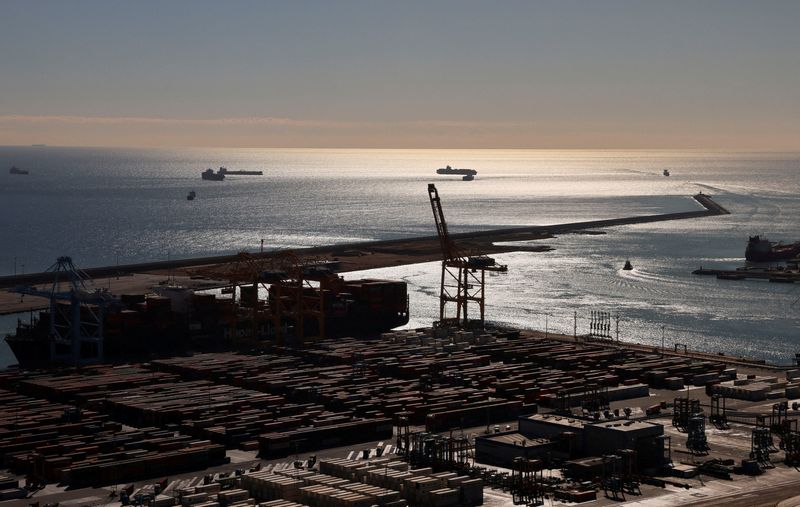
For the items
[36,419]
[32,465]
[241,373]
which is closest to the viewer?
[32,465]

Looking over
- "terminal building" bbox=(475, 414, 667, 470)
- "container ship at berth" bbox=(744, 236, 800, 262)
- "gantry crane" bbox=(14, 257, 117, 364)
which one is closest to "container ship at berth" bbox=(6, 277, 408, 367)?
"gantry crane" bbox=(14, 257, 117, 364)

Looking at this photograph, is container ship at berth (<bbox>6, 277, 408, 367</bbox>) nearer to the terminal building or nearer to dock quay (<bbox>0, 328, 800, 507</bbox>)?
dock quay (<bbox>0, 328, 800, 507</bbox>)

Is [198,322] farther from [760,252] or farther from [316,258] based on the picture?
[760,252]

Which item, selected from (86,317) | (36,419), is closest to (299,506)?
(36,419)

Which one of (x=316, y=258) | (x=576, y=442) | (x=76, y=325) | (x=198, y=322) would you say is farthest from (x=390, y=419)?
(x=316, y=258)

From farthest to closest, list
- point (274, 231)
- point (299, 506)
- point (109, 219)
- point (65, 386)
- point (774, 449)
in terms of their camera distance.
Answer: point (109, 219) < point (274, 231) < point (65, 386) < point (774, 449) < point (299, 506)

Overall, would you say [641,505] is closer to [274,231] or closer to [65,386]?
[65,386]
